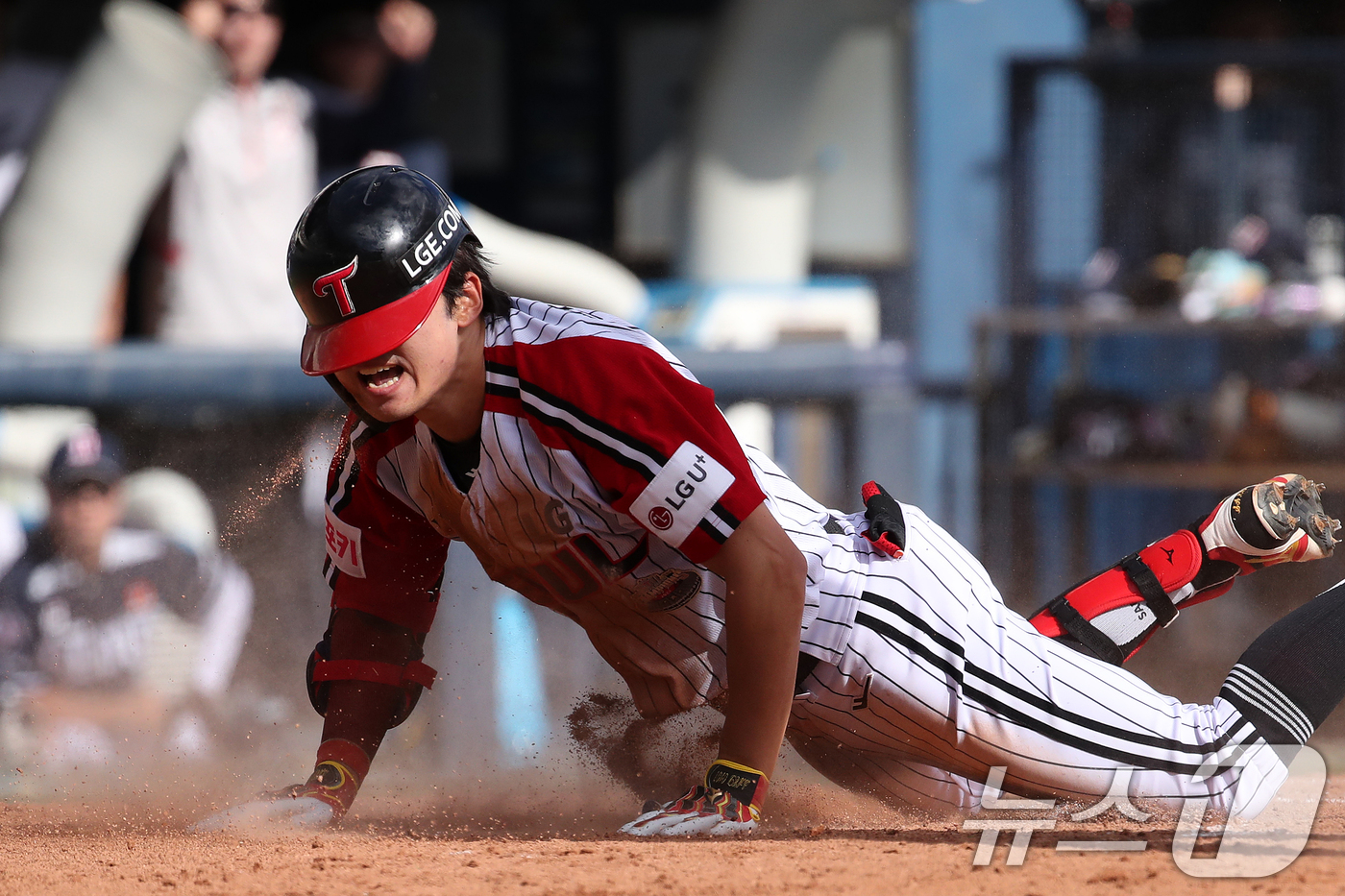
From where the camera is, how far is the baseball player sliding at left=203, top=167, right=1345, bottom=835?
7.69 ft

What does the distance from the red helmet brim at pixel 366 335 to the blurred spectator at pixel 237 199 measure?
11.3 feet

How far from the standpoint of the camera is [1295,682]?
9.08 ft

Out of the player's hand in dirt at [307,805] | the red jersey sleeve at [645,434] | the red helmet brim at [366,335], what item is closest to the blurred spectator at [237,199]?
the player's hand in dirt at [307,805]

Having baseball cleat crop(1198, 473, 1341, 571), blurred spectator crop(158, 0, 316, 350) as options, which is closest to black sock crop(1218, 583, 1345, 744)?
baseball cleat crop(1198, 473, 1341, 571)

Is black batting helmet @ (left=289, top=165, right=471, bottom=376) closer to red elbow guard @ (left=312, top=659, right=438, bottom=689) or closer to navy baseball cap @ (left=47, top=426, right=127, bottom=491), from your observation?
red elbow guard @ (left=312, top=659, right=438, bottom=689)

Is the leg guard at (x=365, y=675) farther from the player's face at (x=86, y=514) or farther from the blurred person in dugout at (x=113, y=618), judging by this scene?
the player's face at (x=86, y=514)

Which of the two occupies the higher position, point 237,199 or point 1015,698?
point 237,199

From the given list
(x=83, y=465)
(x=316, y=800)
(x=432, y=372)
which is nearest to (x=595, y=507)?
(x=432, y=372)

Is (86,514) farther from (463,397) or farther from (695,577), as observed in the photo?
(695,577)

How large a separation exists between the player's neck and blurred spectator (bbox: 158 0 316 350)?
3.40 meters

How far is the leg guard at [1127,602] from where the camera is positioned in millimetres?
3008

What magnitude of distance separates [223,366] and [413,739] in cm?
156

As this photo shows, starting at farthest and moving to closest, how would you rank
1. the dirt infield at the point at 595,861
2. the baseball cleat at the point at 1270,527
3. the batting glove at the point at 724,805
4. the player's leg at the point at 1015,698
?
the baseball cleat at the point at 1270,527
the player's leg at the point at 1015,698
the batting glove at the point at 724,805
the dirt infield at the point at 595,861

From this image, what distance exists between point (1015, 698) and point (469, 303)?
130 cm
